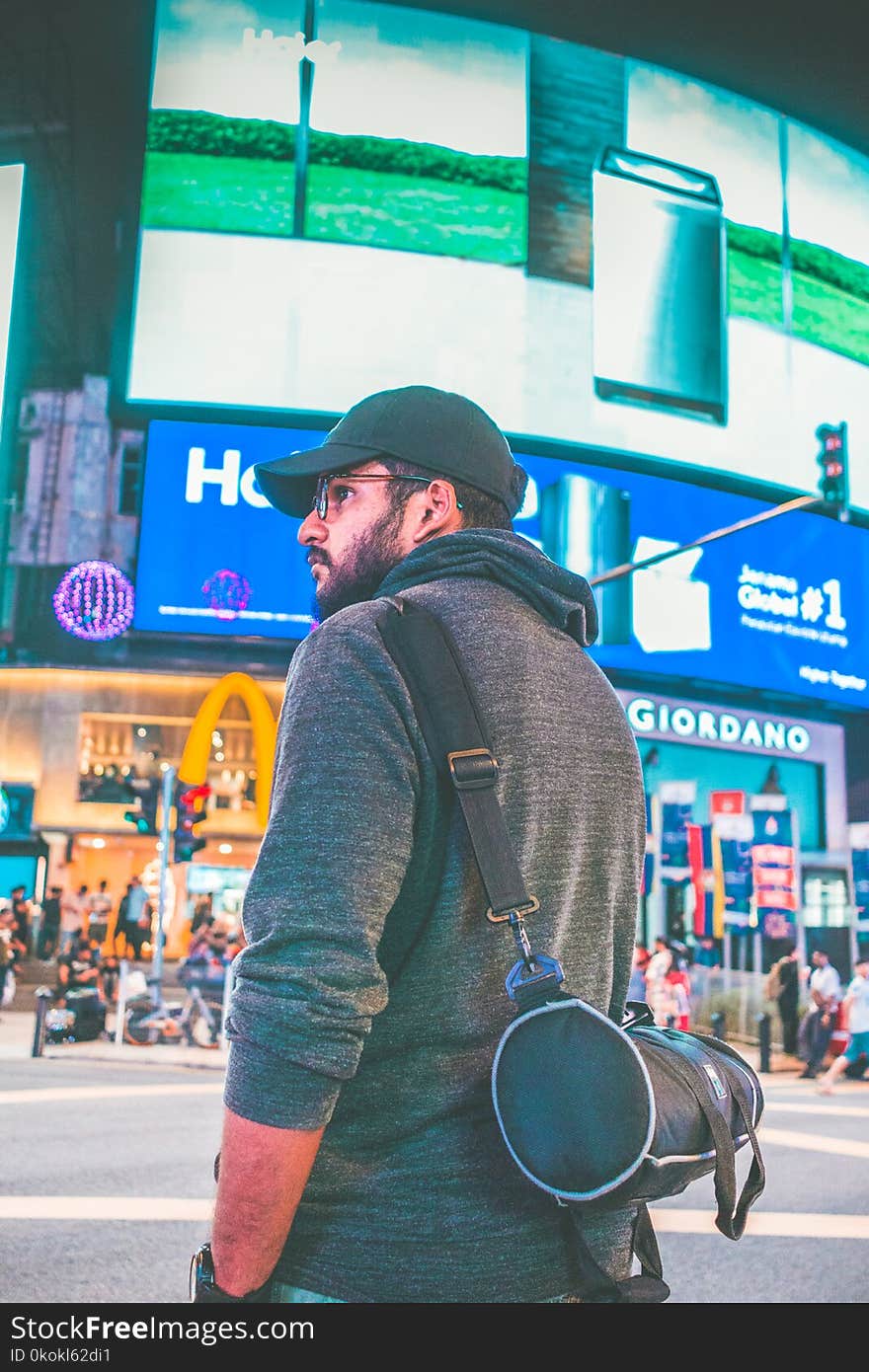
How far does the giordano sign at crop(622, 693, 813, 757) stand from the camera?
20.7m

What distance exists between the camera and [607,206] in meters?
21.6

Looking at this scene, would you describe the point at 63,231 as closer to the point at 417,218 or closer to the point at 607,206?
the point at 417,218

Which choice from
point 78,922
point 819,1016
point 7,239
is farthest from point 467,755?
point 7,239

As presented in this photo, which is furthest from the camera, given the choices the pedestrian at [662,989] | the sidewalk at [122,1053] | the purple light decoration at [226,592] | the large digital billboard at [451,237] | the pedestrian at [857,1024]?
the large digital billboard at [451,237]

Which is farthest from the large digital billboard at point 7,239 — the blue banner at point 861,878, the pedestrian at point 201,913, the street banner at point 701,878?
the blue banner at point 861,878

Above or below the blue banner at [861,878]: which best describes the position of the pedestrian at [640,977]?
below

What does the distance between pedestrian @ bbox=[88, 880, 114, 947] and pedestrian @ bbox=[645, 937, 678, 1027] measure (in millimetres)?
8787

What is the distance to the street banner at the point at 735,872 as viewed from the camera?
18281mm

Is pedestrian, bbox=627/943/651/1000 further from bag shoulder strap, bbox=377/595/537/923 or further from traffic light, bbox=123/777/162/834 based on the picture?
bag shoulder strap, bbox=377/595/537/923

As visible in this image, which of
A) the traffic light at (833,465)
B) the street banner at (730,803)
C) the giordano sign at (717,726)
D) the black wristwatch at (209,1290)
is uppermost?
the traffic light at (833,465)

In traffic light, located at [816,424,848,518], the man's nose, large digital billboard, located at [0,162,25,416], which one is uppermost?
large digital billboard, located at [0,162,25,416]

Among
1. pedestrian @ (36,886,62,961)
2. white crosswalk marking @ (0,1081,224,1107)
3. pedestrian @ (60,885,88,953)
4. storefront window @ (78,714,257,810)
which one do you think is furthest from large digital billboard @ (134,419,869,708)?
white crosswalk marking @ (0,1081,224,1107)

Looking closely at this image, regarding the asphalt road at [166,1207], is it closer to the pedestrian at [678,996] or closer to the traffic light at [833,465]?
the pedestrian at [678,996]
